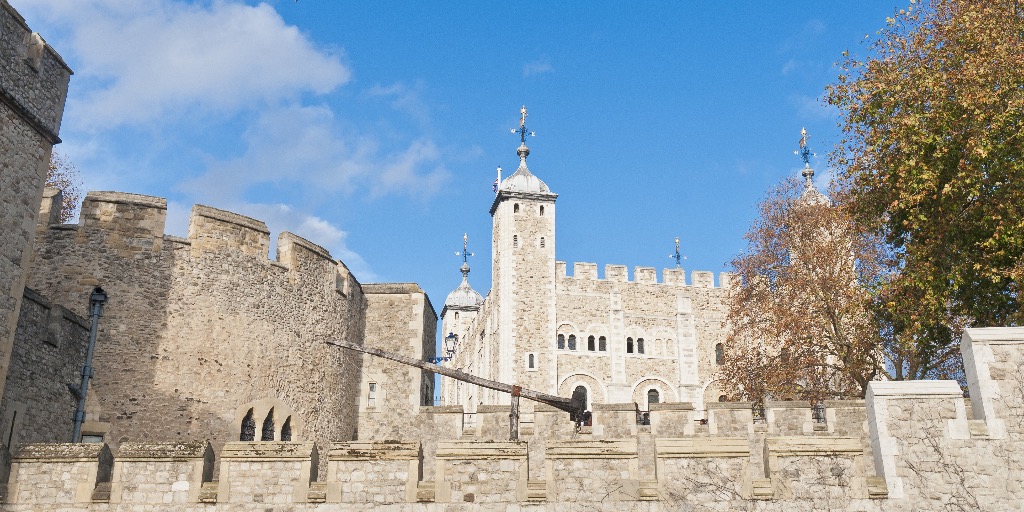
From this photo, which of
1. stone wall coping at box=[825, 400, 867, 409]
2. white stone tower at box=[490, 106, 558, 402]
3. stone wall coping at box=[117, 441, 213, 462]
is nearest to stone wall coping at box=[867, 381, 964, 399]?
stone wall coping at box=[825, 400, 867, 409]

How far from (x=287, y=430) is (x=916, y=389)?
39.2 feet

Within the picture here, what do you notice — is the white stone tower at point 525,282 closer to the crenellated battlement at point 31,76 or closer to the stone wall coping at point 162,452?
the crenellated battlement at point 31,76

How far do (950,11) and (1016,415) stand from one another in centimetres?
1209

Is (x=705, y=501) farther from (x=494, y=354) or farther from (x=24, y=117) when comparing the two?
(x=494, y=354)

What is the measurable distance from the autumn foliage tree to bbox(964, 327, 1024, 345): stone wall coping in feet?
38.9

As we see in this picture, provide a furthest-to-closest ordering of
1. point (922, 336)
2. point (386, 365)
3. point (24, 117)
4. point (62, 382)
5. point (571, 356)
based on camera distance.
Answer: point (571, 356) < point (386, 365) < point (922, 336) < point (62, 382) < point (24, 117)

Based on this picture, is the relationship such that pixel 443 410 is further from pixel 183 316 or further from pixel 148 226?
pixel 148 226

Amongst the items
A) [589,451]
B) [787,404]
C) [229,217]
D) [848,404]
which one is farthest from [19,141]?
[787,404]

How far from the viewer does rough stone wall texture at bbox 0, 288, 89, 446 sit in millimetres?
12469

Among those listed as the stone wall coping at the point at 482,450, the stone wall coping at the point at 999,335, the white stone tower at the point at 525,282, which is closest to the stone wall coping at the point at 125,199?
the stone wall coping at the point at 482,450

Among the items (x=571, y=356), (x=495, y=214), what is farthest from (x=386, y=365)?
(x=495, y=214)

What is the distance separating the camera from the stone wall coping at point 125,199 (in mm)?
16250

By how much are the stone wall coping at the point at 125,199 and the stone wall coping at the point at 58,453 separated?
26.4 ft

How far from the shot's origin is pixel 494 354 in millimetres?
51000
